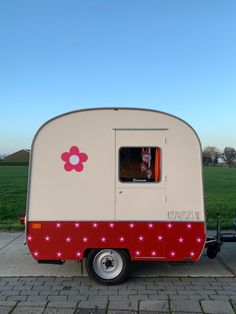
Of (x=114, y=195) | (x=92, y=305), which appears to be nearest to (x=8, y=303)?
(x=92, y=305)

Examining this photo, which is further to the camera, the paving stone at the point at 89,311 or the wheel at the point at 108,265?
the wheel at the point at 108,265

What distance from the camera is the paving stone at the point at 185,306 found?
5.34m

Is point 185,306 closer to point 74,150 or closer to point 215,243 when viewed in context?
point 215,243

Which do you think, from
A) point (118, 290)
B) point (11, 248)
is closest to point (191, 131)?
point (118, 290)

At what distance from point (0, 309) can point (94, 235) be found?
67.2 inches

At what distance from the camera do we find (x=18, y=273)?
6973mm

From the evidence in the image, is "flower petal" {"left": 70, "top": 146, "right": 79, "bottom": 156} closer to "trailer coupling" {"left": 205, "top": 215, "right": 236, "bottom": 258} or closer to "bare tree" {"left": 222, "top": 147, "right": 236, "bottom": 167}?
"trailer coupling" {"left": 205, "top": 215, "right": 236, "bottom": 258}

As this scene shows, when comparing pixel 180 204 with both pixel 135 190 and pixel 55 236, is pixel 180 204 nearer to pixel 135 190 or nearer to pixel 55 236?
pixel 135 190

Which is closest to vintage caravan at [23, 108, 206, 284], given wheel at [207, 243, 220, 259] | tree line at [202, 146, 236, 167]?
wheel at [207, 243, 220, 259]

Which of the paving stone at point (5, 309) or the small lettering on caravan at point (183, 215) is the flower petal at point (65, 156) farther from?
the paving stone at point (5, 309)

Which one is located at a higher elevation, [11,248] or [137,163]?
[137,163]

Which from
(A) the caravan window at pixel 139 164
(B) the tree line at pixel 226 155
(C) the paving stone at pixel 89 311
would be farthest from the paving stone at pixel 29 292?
(B) the tree line at pixel 226 155

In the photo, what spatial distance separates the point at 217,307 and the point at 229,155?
79.0 m

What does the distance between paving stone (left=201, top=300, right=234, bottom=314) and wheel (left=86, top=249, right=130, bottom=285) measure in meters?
1.38
